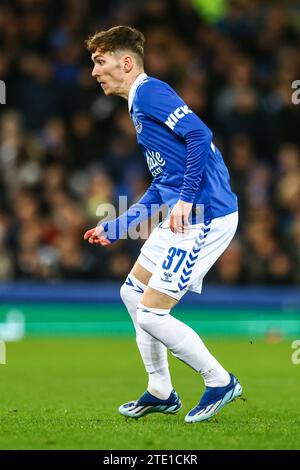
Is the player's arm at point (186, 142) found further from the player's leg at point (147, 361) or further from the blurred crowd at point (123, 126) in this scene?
the blurred crowd at point (123, 126)

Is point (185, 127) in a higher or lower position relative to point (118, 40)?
lower

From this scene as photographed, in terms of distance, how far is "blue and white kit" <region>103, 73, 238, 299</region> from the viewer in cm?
636

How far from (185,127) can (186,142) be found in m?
0.09

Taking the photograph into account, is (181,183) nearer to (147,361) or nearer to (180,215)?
(180,215)

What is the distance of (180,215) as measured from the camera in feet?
20.6

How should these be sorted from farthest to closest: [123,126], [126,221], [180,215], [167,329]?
[123,126]
[126,221]
[167,329]
[180,215]

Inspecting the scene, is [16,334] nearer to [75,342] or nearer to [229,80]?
[75,342]

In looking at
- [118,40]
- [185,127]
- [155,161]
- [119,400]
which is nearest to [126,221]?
[155,161]

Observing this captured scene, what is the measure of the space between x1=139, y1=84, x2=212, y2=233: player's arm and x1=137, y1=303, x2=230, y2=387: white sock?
1.73 feet

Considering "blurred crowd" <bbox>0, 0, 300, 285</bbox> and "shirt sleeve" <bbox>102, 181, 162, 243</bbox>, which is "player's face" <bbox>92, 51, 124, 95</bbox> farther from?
"blurred crowd" <bbox>0, 0, 300, 285</bbox>

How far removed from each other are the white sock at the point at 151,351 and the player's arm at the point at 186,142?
2.12ft

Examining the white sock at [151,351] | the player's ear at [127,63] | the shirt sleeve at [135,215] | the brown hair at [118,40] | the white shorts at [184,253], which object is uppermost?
the brown hair at [118,40]

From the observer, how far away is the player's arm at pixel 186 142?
6.32 m

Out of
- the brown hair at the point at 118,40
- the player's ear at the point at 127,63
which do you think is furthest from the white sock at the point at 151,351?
the brown hair at the point at 118,40
